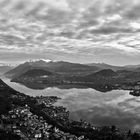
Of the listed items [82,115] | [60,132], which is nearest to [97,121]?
[82,115]

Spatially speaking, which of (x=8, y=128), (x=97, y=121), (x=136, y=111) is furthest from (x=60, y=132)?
(x=136, y=111)

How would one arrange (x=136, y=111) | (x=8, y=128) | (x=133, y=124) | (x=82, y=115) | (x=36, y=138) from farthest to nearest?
1. (x=136, y=111)
2. (x=82, y=115)
3. (x=133, y=124)
4. (x=8, y=128)
5. (x=36, y=138)

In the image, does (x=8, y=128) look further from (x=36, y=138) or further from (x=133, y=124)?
(x=133, y=124)

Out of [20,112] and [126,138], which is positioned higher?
[20,112]

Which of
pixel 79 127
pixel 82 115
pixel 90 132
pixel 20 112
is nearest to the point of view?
pixel 90 132

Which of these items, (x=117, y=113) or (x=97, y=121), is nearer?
(x=97, y=121)

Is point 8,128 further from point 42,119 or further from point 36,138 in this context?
point 42,119
